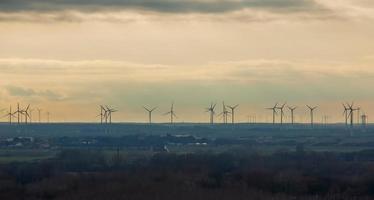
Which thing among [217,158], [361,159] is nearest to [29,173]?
[217,158]

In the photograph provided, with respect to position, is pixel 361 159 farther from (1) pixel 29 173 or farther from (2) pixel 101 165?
(1) pixel 29 173

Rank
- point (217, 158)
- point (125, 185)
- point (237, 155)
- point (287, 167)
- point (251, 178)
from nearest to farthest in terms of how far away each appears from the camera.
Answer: point (125, 185)
point (251, 178)
point (287, 167)
point (217, 158)
point (237, 155)

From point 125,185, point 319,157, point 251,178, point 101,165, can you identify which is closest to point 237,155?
point 319,157

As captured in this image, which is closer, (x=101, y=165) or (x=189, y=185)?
(x=189, y=185)

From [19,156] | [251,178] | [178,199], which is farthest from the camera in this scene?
[19,156]

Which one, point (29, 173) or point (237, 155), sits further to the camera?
point (237, 155)

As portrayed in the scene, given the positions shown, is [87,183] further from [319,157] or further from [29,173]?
[319,157]
